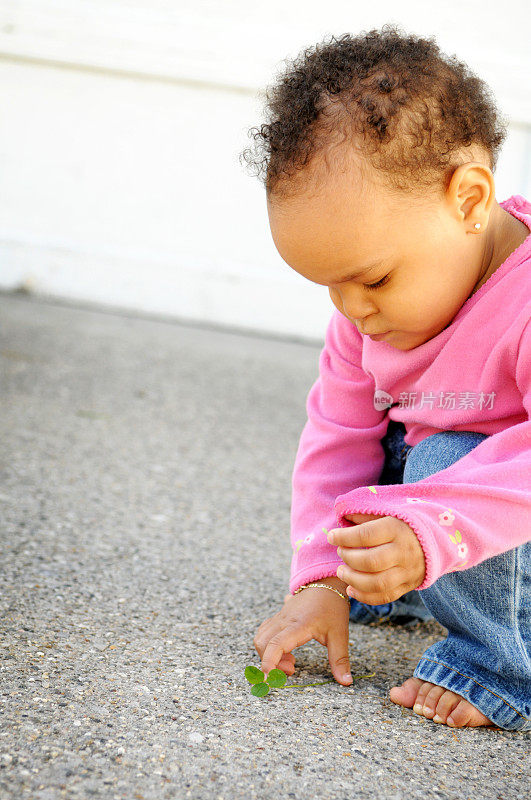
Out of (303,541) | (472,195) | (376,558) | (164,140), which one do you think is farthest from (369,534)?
(164,140)

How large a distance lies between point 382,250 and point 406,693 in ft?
1.98

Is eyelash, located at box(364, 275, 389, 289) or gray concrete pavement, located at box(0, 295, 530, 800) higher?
eyelash, located at box(364, 275, 389, 289)

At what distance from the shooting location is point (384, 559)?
96cm

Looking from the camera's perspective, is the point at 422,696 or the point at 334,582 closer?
the point at 422,696

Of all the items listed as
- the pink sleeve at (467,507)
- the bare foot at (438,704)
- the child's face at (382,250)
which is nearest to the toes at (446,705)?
the bare foot at (438,704)

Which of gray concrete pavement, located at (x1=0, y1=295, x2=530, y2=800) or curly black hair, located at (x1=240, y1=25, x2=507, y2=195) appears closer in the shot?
gray concrete pavement, located at (x1=0, y1=295, x2=530, y2=800)

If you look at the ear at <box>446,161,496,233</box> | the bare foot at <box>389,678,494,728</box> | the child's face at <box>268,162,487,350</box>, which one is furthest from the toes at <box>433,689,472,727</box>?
the ear at <box>446,161,496,233</box>

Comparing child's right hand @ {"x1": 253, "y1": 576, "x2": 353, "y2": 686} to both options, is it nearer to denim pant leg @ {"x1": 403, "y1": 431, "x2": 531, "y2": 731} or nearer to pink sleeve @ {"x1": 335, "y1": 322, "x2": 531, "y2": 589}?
denim pant leg @ {"x1": 403, "y1": 431, "x2": 531, "y2": 731}

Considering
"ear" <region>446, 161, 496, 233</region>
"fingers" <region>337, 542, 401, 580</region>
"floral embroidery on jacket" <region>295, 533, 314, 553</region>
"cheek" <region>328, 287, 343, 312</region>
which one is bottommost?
"floral embroidery on jacket" <region>295, 533, 314, 553</region>

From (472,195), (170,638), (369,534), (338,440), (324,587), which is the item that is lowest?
(170,638)

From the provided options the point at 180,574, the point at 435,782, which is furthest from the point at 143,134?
the point at 435,782

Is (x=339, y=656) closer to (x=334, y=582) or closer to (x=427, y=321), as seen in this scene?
(x=334, y=582)

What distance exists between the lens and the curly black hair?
1.06 meters

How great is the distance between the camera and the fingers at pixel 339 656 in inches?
46.8
